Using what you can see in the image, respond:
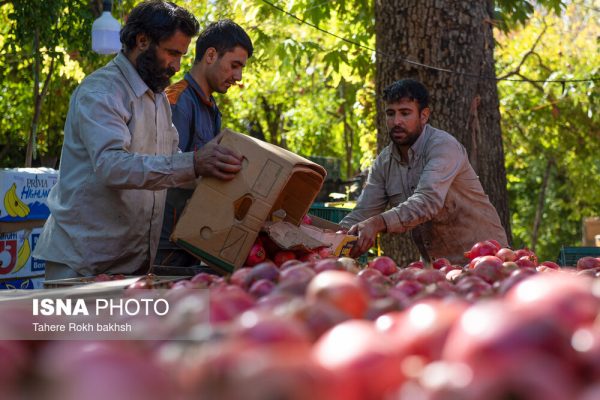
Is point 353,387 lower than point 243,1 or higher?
lower

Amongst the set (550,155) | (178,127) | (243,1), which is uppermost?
(243,1)

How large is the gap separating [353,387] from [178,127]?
4.02 m

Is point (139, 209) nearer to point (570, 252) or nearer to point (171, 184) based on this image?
point (171, 184)

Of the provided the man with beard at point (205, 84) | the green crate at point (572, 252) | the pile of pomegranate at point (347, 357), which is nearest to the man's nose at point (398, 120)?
the man with beard at point (205, 84)

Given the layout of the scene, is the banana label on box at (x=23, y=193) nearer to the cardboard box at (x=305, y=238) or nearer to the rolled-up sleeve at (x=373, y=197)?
the rolled-up sleeve at (x=373, y=197)

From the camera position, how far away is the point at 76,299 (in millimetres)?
2328

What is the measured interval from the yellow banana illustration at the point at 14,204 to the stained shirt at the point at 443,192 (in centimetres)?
364

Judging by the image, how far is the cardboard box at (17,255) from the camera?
7.91 m

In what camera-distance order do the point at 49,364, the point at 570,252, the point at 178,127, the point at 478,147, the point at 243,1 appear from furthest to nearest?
the point at 243,1 → the point at 478,147 → the point at 570,252 → the point at 178,127 → the point at 49,364

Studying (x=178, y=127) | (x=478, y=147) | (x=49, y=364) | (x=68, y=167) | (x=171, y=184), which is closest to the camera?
(x=49, y=364)

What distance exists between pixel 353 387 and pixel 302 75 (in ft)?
76.8

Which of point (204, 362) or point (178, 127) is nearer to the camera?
point (204, 362)

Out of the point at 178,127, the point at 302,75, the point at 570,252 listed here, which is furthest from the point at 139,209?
the point at 302,75

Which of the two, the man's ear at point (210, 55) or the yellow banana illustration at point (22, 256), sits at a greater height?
the man's ear at point (210, 55)
